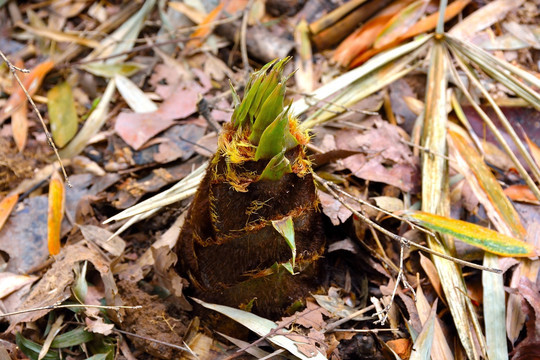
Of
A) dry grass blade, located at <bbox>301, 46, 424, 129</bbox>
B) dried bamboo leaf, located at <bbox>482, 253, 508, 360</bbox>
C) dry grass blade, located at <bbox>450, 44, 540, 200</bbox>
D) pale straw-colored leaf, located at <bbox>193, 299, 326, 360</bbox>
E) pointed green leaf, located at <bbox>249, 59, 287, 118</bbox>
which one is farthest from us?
dry grass blade, located at <bbox>301, 46, 424, 129</bbox>

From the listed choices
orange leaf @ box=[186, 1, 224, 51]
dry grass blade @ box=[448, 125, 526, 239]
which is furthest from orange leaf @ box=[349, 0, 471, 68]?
orange leaf @ box=[186, 1, 224, 51]

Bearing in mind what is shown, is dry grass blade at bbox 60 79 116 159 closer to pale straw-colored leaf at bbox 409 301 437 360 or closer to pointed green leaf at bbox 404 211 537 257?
pointed green leaf at bbox 404 211 537 257

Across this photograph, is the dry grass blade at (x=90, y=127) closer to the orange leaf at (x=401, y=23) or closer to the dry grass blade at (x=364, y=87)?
the dry grass blade at (x=364, y=87)

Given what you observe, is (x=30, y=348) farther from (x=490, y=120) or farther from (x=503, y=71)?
(x=503, y=71)

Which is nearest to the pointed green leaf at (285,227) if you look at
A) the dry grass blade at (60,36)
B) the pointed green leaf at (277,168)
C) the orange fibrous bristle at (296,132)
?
the pointed green leaf at (277,168)

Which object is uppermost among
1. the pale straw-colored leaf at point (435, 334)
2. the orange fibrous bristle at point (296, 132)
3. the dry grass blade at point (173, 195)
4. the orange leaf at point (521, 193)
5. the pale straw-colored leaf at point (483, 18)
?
the pale straw-colored leaf at point (483, 18)

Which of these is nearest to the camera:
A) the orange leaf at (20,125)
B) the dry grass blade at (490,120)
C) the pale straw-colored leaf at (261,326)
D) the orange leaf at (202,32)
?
the pale straw-colored leaf at (261,326)
